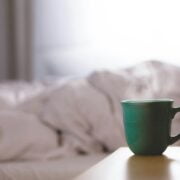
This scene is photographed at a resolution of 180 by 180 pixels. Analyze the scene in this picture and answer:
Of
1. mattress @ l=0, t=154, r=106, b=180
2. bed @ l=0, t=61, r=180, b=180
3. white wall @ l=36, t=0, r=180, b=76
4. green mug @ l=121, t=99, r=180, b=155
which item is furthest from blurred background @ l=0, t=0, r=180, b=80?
green mug @ l=121, t=99, r=180, b=155

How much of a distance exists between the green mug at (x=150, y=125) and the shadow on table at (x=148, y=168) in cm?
2

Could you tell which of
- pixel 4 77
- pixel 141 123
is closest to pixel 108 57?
pixel 4 77

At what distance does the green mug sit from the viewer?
0.67 meters

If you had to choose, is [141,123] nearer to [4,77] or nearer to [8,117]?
[8,117]

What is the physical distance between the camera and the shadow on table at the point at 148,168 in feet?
1.71

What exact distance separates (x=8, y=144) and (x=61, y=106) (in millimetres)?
236

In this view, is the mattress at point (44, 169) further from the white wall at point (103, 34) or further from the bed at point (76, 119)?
the white wall at point (103, 34)

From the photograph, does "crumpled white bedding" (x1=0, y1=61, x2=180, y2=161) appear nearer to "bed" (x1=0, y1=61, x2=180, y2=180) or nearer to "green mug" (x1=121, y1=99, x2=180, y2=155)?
"bed" (x1=0, y1=61, x2=180, y2=180)

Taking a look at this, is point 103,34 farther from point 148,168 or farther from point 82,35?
point 148,168

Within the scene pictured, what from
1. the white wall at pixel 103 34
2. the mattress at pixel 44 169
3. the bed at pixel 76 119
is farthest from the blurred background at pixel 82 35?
the mattress at pixel 44 169

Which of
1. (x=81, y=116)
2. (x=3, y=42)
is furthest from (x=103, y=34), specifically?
(x=81, y=116)

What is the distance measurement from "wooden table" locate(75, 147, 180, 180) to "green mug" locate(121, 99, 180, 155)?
1 cm

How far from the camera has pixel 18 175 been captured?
49.3 inches

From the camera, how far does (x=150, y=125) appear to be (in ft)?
2.21
